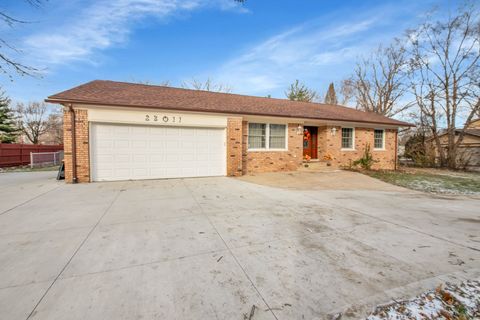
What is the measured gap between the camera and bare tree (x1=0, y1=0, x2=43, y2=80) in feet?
13.0

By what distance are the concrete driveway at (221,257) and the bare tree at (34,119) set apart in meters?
42.1

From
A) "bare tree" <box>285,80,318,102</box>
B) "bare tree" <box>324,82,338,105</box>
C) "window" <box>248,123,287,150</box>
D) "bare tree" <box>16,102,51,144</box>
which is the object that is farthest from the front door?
"bare tree" <box>16,102,51,144</box>

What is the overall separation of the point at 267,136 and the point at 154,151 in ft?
18.3

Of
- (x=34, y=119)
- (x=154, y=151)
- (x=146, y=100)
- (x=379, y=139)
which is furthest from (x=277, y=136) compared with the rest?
(x=34, y=119)

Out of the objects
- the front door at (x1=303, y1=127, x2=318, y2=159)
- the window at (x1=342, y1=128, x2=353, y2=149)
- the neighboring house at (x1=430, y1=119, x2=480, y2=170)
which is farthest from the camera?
the neighboring house at (x1=430, y1=119, x2=480, y2=170)

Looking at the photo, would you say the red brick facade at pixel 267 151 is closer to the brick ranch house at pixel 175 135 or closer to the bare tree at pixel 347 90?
the brick ranch house at pixel 175 135

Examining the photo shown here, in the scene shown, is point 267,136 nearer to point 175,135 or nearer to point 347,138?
point 175,135

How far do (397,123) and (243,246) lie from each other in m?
15.5

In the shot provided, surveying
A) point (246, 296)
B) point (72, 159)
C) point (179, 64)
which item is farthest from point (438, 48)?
point (72, 159)

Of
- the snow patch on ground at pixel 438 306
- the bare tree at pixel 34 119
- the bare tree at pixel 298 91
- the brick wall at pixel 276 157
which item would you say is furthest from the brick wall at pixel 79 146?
the bare tree at pixel 34 119

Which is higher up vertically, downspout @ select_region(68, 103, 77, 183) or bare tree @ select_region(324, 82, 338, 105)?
bare tree @ select_region(324, 82, 338, 105)

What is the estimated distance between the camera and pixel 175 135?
899 cm

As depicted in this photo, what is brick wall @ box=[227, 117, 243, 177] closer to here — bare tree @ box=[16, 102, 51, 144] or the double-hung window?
the double-hung window

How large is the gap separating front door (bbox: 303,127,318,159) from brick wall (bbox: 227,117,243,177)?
479 centimetres
